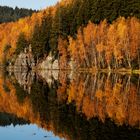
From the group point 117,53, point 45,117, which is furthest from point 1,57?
point 45,117

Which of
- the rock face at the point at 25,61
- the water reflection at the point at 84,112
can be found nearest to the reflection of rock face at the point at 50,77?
the water reflection at the point at 84,112

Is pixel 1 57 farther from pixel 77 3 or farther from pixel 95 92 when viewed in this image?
pixel 95 92

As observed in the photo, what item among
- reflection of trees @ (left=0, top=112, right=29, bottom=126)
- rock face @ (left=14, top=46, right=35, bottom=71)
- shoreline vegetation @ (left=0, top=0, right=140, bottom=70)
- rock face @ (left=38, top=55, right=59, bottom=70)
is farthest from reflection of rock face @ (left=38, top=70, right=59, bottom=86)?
reflection of trees @ (left=0, top=112, right=29, bottom=126)

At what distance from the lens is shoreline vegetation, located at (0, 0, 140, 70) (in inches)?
3743

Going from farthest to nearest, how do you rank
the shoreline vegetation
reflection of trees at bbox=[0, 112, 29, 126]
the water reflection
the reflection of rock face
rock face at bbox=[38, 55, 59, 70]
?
rock face at bbox=[38, 55, 59, 70] → the shoreline vegetation → the reflection of rock face → reflection of trees at bbox=[0, 112, 29, 126] → the water reflection

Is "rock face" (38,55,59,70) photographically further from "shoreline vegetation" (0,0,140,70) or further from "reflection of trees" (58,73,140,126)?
"reflection of trees" (58,73,140,126)

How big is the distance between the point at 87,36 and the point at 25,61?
33.2 meters

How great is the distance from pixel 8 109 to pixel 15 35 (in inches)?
4727

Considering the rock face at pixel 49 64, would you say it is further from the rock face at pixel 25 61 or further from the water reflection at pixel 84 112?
the water reflection at pixel 84 112

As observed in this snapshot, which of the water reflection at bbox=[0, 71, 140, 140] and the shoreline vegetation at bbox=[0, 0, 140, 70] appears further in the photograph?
the shoreline vegetation at bbox=[0, 0, 140, 70]

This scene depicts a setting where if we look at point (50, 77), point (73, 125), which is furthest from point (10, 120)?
point (50, 77)

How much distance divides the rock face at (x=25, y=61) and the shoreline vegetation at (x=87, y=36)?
148 cm

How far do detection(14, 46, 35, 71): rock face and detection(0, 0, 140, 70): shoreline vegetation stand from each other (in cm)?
148

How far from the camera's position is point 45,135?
27062mm
